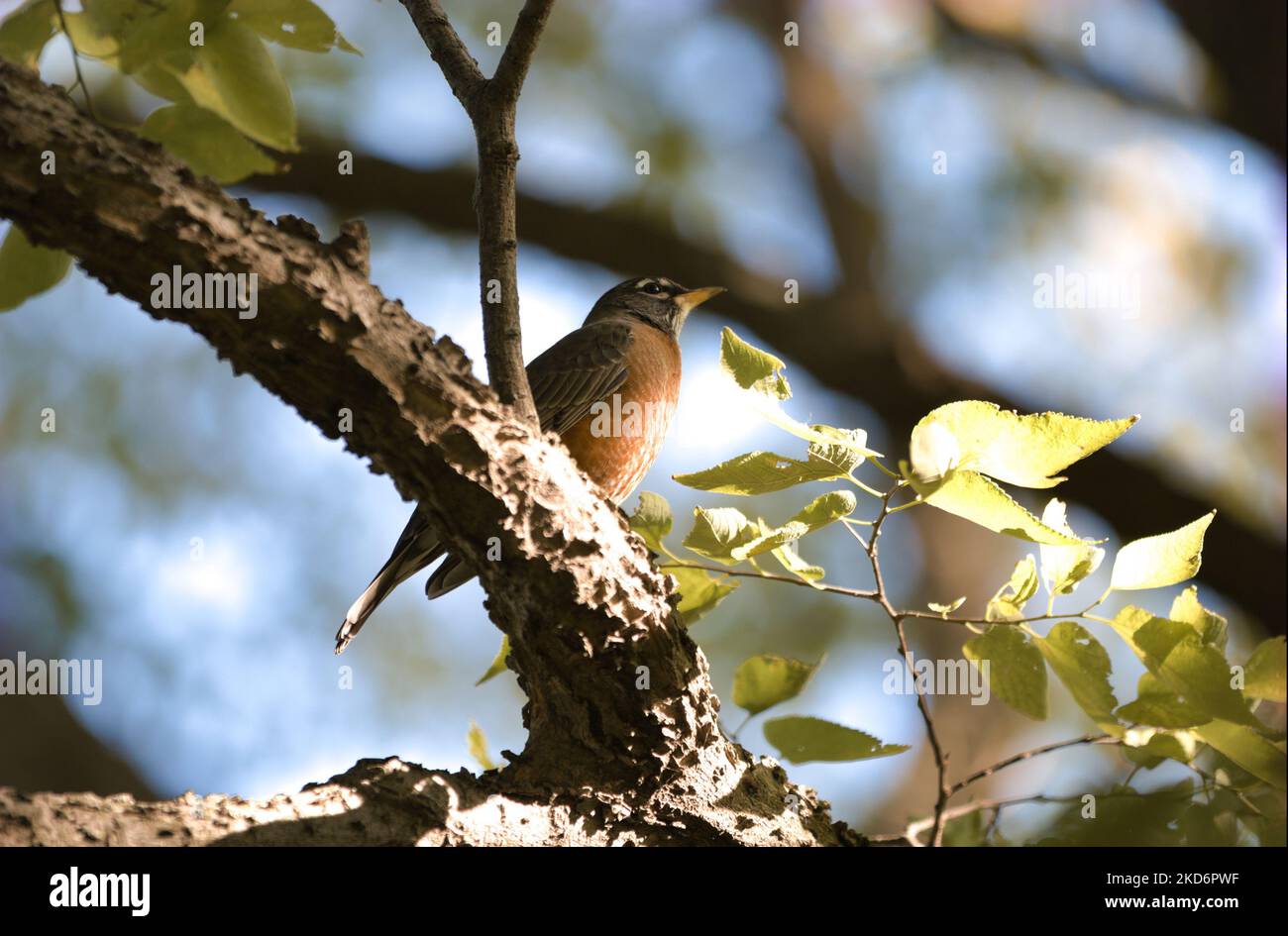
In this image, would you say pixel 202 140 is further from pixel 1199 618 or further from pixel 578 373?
pixel 578 373

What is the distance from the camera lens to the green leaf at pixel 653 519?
2.20 meters

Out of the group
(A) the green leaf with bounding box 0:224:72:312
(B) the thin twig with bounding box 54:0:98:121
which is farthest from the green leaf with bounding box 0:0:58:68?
(A) the green leaf with bounding box 0:224:72:312

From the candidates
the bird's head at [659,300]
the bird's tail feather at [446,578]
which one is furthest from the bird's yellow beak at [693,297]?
the bird's tail feather at [446,578]

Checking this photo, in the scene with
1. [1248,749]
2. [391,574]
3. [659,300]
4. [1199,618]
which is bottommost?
[1248,749]

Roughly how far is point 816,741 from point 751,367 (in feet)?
2.99

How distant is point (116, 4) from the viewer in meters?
1.85

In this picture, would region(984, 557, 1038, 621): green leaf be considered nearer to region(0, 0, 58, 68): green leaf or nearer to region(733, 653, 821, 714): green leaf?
region(733, 653, 821, 714): green leaf

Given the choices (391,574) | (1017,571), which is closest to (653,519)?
(1017,571)

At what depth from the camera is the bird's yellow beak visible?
5773 millimetres

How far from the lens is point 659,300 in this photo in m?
5.85
